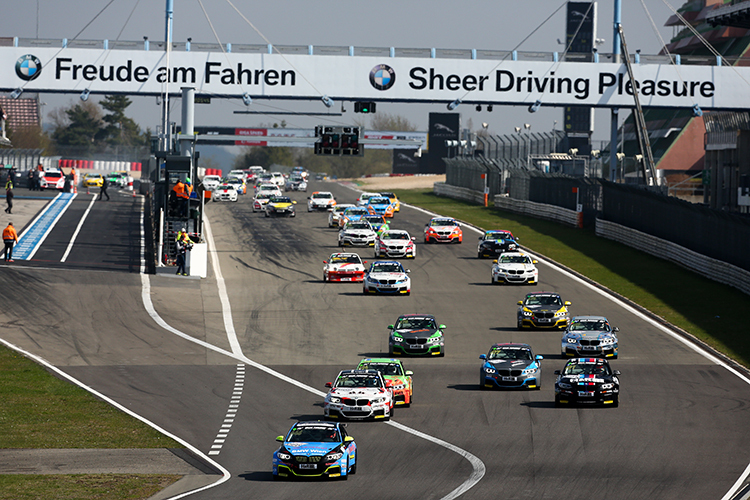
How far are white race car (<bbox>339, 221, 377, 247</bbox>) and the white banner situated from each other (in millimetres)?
8645

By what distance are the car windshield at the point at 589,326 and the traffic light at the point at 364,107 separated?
28903mm

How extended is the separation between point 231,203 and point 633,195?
3505 cm

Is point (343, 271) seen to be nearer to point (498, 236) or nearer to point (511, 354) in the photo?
point (498, 236)

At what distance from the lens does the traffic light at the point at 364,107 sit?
56831 mm

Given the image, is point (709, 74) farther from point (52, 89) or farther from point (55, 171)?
point (55, 171)

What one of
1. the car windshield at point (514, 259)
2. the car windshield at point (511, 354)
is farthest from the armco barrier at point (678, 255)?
the car windshield at point (511, 354)

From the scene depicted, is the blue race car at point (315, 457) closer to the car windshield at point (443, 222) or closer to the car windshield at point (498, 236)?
the car windshield at point (498, 236)

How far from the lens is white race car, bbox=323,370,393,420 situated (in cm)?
2233

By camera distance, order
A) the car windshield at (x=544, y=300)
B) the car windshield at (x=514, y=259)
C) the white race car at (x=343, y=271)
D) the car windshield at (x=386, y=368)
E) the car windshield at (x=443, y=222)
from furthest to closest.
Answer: the car windshield at (x=443, y=222), the white race car at (x=343, y=271), the car windshield at (x=514, y=259), the car windshield at (x=544, y=300), the car windshield at (x=386, y=368)

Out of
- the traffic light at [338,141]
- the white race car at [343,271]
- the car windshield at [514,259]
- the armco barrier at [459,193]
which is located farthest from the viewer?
the armco barrier at [459,193]

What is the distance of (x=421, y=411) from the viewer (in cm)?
2341

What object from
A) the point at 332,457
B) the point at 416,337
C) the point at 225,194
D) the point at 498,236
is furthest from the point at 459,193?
the point at 332,457

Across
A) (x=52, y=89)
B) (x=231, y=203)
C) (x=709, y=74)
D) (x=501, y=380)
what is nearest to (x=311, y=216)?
(x=231, y=203)

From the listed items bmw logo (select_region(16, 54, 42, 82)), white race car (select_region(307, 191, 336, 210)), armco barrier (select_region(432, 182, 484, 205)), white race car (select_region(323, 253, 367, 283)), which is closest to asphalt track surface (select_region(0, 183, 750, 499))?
white race car (select_region(323, 253, 367, 283))
